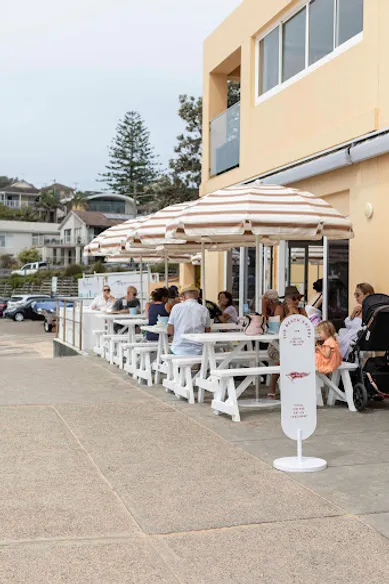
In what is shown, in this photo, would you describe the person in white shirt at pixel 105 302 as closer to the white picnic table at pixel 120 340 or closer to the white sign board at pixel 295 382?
the white picnic table at pixel 120 340

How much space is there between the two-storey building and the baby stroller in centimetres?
162

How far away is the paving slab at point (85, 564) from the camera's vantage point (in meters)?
3.90

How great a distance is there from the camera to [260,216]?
26.9ft

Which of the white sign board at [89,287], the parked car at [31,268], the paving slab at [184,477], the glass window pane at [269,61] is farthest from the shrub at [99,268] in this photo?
the paving slab at [184,477]

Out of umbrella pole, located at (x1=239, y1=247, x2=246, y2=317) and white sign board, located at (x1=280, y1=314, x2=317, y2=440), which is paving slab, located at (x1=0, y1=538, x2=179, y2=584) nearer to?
white sign board, located at (x1=280, y1=314, x2=317, y2=440)

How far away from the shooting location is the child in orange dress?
8.57m

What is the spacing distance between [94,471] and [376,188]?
5.90 metres

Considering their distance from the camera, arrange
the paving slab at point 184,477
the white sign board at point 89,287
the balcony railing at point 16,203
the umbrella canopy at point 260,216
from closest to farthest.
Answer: the paving slab at point 184,477, the umbrella canopy at point 260,216, the white sign board at point 89,287, the balcony railing at point 16,203

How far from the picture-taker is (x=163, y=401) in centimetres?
946

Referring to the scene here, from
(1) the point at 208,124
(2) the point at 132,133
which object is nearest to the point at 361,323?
(1) the point at 208,124

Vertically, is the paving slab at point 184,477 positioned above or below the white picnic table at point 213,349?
below

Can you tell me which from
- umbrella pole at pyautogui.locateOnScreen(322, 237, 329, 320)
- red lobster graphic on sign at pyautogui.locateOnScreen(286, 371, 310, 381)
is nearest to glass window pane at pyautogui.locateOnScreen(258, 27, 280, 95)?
umbrella pole at pyautogui.locateOnScreen(322, 237, 329, 320)

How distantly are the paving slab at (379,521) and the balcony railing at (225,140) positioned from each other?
455 inches

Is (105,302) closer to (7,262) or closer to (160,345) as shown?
(160,345)
